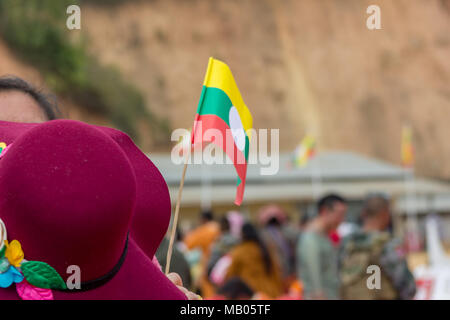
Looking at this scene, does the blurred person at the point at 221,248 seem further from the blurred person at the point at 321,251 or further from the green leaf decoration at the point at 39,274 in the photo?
the green leaf decoration at the point at 39,274

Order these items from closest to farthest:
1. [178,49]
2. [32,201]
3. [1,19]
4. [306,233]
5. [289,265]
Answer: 1. [32,201]
2. [306,233]
3. [289,265]
4. [1,19]
5. [178,49]

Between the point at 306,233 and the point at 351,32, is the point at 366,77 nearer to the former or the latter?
the point at 351,32

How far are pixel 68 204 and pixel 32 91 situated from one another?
687 millimetres

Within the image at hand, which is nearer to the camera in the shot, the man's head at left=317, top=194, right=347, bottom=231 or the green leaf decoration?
the green leaf decoration

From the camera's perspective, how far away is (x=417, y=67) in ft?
112

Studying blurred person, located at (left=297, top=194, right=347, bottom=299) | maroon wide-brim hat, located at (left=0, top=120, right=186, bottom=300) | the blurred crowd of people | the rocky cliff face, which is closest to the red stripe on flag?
maroon wide-brim hat, located at (left=0, top=120, right=186, bottom=300)

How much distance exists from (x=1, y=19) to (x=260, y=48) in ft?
47.7

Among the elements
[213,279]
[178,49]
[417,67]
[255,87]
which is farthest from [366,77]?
[213,279]

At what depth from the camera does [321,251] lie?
5227 mm

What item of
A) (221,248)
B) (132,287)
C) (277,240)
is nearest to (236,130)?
(132,287)

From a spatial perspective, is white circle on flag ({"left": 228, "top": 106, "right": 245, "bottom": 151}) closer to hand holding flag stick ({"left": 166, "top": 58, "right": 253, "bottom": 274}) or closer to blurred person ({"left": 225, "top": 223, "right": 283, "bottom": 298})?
hand holding flag stick ({"left": 166, "top": 58, "right": 253, "bottom": 274})

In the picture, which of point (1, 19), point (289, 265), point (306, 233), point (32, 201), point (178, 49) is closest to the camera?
point (32, 201)

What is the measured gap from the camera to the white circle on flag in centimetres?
138

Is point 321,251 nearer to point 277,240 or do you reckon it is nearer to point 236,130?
point 277,240
